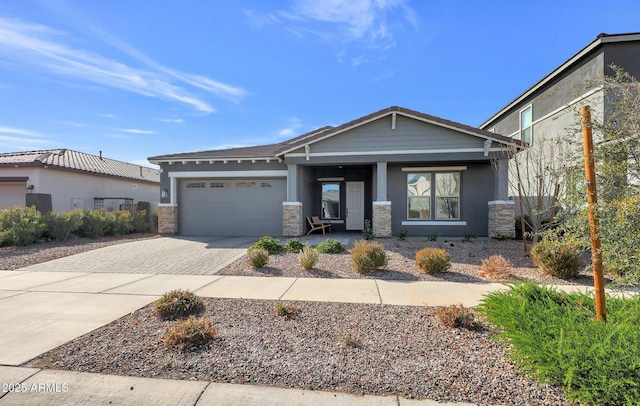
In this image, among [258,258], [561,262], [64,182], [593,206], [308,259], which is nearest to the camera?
[593,206]

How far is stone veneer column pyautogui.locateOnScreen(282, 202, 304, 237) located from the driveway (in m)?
1.98

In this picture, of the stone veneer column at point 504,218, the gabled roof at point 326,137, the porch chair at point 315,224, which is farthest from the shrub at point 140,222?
the stone veneer column at point 504,218

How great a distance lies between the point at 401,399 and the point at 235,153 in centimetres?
1230

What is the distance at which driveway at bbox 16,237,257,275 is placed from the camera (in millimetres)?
7215

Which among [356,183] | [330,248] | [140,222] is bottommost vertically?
[330,248]

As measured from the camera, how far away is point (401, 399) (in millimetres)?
2422

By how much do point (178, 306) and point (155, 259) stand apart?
16.2ft

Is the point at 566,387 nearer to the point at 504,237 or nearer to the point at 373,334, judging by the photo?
the point at 373,334

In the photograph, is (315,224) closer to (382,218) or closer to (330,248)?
(382,218)

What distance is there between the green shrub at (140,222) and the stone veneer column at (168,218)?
8.41 feet

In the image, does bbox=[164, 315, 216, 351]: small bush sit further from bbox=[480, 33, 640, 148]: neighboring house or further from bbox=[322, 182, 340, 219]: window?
bbox=[322, 182, 340, 219]: window

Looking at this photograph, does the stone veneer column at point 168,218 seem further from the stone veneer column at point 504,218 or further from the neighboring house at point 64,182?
the stone veneer column at point 504,218

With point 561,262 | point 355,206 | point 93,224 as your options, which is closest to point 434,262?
point 561,262

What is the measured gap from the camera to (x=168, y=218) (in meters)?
13.4
